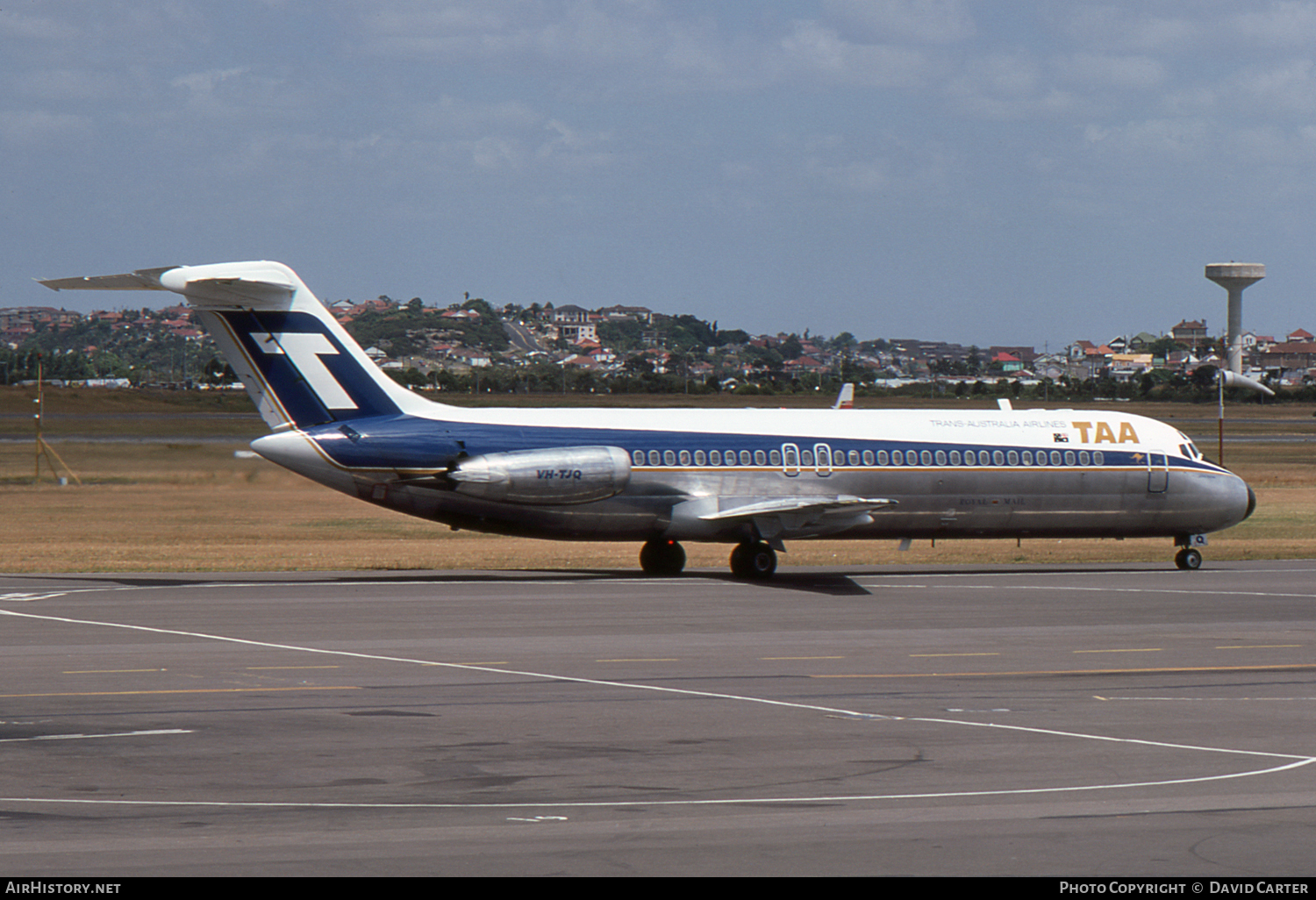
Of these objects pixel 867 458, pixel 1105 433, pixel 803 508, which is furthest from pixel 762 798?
pixel 1105 433

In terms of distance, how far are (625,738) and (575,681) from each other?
3.99 m

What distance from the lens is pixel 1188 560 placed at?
38.3m

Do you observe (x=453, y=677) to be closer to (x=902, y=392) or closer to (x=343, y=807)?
(x=343, y=807)

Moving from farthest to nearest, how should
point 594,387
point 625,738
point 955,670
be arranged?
point 594,387
point 955,670
point 625,738

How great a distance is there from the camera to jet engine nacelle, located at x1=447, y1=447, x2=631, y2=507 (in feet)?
105

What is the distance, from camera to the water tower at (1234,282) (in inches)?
6378

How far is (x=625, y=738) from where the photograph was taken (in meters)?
15.5

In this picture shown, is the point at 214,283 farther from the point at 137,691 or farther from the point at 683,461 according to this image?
the point at 137,691

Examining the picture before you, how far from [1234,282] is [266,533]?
137204 mm

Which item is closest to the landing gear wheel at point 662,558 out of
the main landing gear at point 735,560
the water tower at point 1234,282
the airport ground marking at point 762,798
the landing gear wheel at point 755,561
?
the main landing gear at point 735,560

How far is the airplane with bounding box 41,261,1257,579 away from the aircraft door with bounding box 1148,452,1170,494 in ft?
0.16

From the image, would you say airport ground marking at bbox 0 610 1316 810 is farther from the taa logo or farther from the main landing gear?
the taa logo

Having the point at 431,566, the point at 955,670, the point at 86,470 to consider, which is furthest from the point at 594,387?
the point at 955,670

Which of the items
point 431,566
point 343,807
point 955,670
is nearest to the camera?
point 343,807
